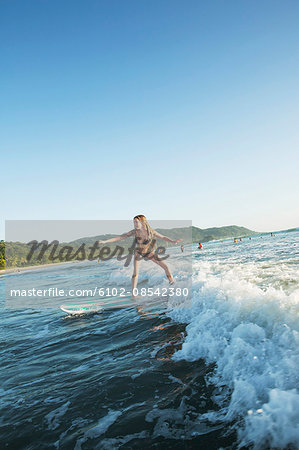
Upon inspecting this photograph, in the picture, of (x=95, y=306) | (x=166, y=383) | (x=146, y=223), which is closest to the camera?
(x=166, y=383)

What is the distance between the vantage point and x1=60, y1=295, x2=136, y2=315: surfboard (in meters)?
9.23

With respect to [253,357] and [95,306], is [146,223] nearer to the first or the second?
[95,306]

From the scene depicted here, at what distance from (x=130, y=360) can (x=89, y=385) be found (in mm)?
968

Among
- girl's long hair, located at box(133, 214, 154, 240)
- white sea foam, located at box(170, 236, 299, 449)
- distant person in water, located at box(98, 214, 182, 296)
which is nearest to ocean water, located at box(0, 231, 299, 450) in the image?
white sea foam, located at box(170, 236, 299, 449)

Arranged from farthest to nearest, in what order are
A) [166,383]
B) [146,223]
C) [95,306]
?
1. [146,223]
2. [95,306]
3. [166,383]

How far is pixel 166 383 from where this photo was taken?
377 cm

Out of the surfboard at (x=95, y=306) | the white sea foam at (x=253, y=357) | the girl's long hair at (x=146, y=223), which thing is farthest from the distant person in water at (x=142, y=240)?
the white sea foam at (x=253, y=357)

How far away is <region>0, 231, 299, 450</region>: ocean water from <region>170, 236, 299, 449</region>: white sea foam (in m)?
0.01

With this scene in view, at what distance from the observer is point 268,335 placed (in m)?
4.46

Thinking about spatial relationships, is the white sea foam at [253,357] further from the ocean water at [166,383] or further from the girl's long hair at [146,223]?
the girl's long hair at [146,223]

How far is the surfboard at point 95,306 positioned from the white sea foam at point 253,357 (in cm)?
323

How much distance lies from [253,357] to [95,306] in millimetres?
6739

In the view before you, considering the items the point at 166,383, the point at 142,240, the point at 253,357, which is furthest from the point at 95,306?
the point at 253,357

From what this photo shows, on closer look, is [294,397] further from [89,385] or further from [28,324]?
[28,324]
